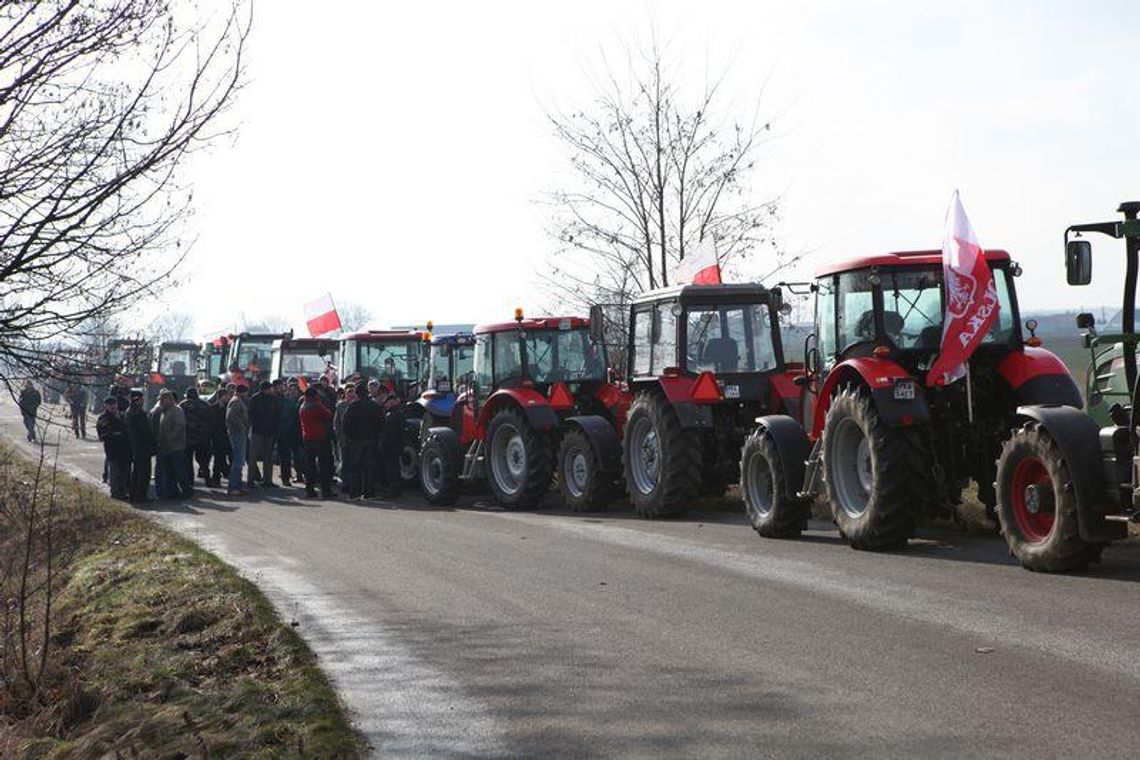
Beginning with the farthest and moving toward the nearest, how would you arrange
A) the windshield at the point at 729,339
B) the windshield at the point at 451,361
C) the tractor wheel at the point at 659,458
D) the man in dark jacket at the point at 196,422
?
the man in dark jacket at the point at 196,422, the windshield at the point at 451,361, the windshield at the point at 729,339, the tractor wheel at the point at 659,458

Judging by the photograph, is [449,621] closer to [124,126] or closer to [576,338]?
[124,126]

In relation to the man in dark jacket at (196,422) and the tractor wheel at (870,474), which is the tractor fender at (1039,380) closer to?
the tractor wheel at (870,474)

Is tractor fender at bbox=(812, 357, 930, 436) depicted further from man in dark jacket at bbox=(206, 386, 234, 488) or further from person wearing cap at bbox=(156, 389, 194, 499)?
man in dark jacket at bbox=(206, 386, 234, 488)

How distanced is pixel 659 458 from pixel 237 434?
380 inches

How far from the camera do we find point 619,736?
21.0ft

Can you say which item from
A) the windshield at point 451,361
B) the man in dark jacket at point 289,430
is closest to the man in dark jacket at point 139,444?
the man in dark jacket at point 289,430

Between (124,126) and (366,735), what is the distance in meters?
5.09

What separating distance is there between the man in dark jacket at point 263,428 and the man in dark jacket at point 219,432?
429 millimetres

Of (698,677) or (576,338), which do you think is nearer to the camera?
(698,677)

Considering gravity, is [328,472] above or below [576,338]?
below

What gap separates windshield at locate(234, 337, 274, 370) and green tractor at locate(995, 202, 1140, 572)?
24.8m

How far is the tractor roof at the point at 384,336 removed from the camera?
2562 centimetres

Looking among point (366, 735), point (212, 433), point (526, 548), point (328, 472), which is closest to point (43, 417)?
point (526, 548)

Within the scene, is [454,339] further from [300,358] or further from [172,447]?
[300,358]
